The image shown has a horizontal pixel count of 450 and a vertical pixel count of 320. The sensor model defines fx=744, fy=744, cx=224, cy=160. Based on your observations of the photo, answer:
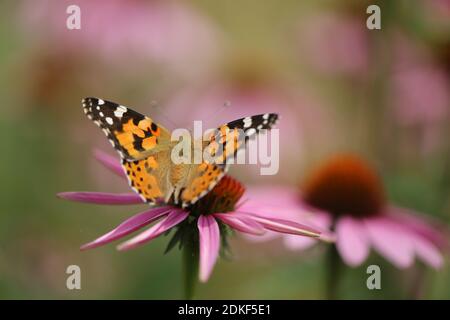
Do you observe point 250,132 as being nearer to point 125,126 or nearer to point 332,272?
point 125,126

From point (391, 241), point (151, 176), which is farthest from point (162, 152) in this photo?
point (391, 241)

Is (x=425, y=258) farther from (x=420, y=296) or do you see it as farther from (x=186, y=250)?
(x=186, y=250)

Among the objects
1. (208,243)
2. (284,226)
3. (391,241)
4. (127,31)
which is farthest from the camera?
(127,31)

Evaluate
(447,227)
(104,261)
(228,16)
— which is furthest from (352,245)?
(228,16)

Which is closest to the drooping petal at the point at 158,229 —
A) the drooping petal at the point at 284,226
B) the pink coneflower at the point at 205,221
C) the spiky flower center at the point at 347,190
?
the pink coneflower at the point at 205,221

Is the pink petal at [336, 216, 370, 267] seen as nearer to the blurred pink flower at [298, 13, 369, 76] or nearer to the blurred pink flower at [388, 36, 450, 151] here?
the blurred pink flower at [388, 36, 450, 151]

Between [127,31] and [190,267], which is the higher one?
[127,31]

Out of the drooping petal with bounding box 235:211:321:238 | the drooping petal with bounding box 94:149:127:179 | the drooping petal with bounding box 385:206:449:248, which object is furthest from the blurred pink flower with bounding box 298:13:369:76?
the drooping petal with bounding box 235:211:321:238

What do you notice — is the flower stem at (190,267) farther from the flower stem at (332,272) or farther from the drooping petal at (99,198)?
the flower stem at (332,272)
